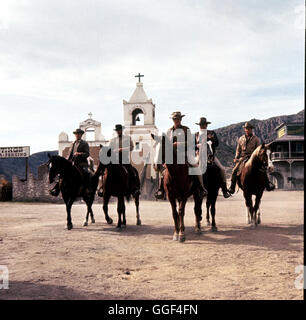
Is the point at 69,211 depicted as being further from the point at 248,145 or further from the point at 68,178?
the point at 248,145

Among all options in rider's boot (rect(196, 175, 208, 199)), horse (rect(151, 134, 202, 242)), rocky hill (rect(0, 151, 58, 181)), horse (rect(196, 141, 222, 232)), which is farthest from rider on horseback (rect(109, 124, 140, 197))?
rocky hill (rect(0, 151, 58, 181))

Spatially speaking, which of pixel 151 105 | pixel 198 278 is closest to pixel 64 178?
pixel 198 278

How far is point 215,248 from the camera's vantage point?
6176 mm

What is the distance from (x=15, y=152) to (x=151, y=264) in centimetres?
2601

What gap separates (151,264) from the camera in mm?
5121

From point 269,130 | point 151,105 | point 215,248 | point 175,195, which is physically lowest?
point 215,248

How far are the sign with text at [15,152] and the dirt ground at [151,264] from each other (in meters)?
21.0

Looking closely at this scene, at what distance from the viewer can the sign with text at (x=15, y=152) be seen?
28.0m

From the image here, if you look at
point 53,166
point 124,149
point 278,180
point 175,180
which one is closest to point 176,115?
point 175,180

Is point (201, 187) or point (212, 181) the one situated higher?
point (212, 181)
